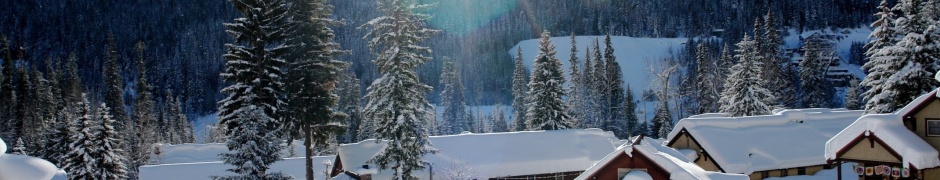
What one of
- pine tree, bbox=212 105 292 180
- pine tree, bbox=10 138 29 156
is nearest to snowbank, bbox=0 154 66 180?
pine tree, bbox=212 105 292 180

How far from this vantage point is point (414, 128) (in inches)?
1065

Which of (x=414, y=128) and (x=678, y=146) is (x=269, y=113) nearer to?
(x=414, y=128)

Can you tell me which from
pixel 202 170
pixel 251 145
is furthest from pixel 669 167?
pixel 202 170

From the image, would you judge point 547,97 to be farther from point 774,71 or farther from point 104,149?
point 774,71

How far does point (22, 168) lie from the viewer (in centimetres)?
438

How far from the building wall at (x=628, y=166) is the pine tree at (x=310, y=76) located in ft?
38.6

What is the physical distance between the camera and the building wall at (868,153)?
24.7 metres

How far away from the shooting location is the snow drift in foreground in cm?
427

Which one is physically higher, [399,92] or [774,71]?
[399,92]

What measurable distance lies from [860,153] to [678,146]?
10.8 meters

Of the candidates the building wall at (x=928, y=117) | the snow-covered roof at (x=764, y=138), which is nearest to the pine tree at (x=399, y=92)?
the snow-covered roof at (x=764, y=138)

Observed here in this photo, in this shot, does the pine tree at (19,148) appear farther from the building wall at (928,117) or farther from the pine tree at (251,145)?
the building wall at (928,117)

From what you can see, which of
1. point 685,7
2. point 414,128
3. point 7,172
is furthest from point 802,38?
point 7,172

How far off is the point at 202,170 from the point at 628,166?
109 ft
